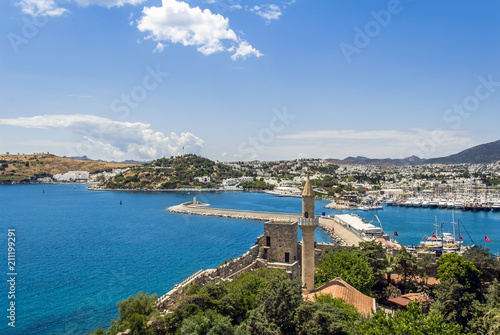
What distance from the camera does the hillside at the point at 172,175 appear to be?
429 ft

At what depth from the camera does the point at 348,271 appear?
16.2 metres

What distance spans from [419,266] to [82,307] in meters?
18.7

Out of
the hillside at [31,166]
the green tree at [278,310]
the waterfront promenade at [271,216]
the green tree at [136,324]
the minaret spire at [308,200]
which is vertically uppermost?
the hillside at [31,166]

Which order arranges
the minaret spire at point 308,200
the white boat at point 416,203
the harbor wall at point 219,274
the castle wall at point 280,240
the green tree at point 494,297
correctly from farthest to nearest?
1. the white boat at point 416,203
2. the castle wall at point 280,240
3. the minaret spire at point 308,200
4. the harbor wall at point 219,274
5. the green tree at point 494,297

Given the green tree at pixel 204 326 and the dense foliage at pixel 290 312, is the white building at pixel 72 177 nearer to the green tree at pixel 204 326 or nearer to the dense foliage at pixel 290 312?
the dense foliage at pixel 290 312

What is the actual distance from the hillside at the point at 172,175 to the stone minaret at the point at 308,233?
117035mm

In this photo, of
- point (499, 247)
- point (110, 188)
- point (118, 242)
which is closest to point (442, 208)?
point (499, 247)

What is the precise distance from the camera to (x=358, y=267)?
16.5 m

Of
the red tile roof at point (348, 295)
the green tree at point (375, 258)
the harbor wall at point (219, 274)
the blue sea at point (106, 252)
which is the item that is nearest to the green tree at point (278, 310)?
the red tile roof at point (348, 295)

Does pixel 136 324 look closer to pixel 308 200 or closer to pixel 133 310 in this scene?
pixel 133 310

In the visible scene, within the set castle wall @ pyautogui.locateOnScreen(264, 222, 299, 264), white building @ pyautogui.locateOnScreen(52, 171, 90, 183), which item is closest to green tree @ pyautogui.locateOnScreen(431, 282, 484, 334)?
castle wall @ pyautogui.locateOnScreen(264, 222, 299, 264)

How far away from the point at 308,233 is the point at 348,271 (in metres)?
3.06

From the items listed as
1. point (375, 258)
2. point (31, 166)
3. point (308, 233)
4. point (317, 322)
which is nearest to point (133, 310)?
point (317, 322)

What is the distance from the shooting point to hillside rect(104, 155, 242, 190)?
130750 mm
